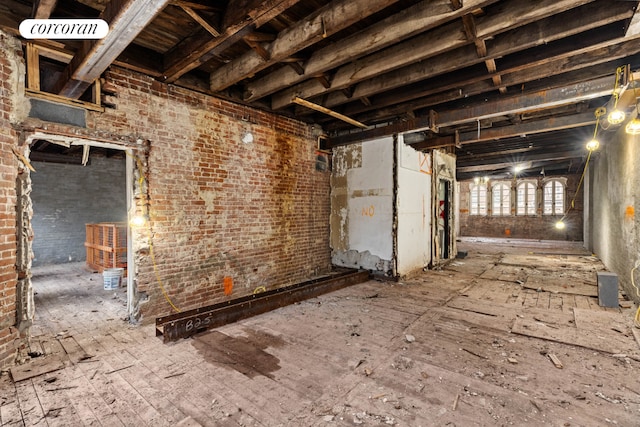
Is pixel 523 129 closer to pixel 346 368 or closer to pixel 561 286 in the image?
pixel 561 286

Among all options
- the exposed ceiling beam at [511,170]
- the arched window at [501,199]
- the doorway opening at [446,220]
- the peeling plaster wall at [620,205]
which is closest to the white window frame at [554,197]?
the exposed ceiling beam at [511,170]

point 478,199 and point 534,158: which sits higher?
point 534,158

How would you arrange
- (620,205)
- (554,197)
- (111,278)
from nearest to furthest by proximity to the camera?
(620,205), (111,278), (554,197)

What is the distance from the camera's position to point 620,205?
5.11m

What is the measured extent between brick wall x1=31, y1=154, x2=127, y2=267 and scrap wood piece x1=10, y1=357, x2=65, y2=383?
664 centimetres

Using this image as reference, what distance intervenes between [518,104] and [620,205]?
3.15 meters

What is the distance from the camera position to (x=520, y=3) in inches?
97.3

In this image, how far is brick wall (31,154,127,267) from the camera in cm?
759

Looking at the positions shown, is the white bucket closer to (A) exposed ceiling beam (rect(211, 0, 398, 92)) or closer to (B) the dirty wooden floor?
(B) the dirty wooden floor

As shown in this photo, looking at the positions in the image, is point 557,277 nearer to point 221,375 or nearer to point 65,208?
point 221,375

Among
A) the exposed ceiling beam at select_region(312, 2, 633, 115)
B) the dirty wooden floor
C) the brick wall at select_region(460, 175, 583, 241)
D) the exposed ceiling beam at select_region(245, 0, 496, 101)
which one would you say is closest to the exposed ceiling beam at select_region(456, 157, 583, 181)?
the brick wall at select_region(460, 175, 583, 241)

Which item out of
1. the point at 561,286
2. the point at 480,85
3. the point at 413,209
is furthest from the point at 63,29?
the point at 561,286

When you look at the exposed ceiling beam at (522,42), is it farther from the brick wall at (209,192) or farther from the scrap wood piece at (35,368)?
the scrap wood piece at (35,368)

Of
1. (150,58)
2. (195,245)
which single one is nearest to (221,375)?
(195,245)
